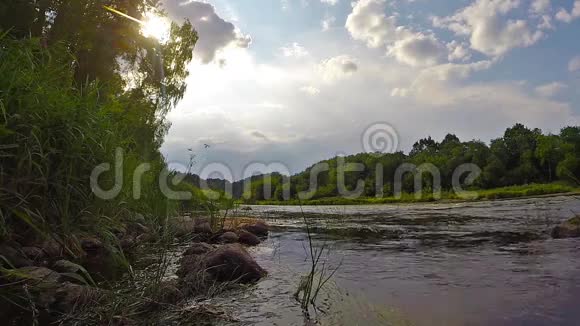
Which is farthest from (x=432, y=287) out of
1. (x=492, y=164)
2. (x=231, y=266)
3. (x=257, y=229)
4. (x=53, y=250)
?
(x=492, y=164)

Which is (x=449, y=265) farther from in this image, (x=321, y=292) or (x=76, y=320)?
(x=76, y=320)

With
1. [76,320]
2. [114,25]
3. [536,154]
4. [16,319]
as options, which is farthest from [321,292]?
[536,154]

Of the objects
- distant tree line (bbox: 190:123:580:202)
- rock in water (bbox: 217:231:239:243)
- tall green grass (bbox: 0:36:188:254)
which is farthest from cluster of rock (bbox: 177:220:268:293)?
distant tree line (bbox: 190:123:580:202)

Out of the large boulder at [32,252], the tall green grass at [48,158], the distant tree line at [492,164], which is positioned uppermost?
the distant tree line at [492,164]

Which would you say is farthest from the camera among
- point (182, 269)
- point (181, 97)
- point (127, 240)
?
point (181, 97)

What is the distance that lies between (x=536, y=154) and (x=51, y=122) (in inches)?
3354

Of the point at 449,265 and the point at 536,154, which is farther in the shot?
the point at 536,154

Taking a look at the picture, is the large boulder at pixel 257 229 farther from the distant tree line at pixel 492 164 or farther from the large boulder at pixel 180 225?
the distant tree line at pixel 492 164

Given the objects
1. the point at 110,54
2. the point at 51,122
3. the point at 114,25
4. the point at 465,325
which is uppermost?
the point at 114,25

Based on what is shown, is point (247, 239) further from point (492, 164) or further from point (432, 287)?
point (492, 164)

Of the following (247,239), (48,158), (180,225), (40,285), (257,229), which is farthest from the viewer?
(257,229)

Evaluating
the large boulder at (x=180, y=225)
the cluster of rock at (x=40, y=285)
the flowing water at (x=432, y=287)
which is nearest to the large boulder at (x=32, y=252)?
the cluster of rock at (x=40, y=285)

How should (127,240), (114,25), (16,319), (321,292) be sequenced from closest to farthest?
(16,319) → (321,292) → (127,240) → (114,25)

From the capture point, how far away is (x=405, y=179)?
9331 centimetres
